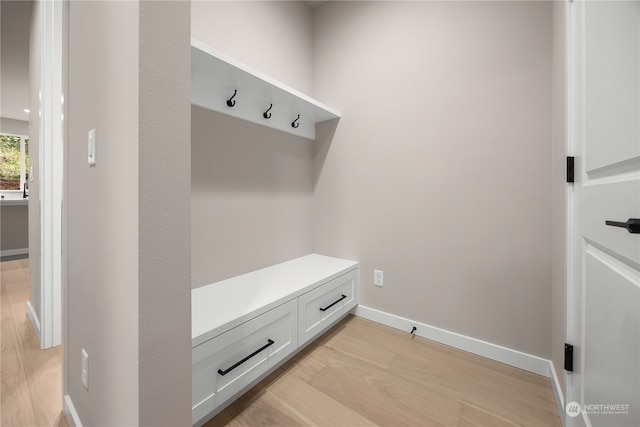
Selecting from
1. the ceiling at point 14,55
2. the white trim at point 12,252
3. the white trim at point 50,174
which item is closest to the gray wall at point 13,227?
the white trim at point 12,252

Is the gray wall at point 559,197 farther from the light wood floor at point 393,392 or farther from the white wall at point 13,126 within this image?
the white wall at point 13,126

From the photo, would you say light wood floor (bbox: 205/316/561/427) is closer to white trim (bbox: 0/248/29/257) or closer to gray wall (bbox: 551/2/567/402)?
gray wall (bbox: 551/2/567/402)

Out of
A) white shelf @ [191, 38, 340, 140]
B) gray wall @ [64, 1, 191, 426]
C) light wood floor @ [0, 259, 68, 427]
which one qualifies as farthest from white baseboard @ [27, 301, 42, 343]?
white shelf @ [191, 38, 340, 140]

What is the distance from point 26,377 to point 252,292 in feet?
3.94

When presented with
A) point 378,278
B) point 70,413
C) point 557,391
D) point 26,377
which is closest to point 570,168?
point 557,391

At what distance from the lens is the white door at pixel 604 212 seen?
0.58 m

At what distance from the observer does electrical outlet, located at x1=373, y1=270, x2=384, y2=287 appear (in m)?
1.85

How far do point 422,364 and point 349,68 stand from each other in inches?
80.9

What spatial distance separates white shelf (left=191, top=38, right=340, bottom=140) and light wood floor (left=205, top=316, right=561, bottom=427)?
1.49 meters

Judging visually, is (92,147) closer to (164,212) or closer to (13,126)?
→ (164,212)

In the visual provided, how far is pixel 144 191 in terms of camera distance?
1.86 feet

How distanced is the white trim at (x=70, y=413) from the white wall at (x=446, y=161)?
1591mm

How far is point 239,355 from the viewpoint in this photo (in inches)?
43.3

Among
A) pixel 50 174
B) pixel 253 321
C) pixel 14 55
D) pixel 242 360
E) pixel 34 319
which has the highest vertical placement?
pixel 14 55
